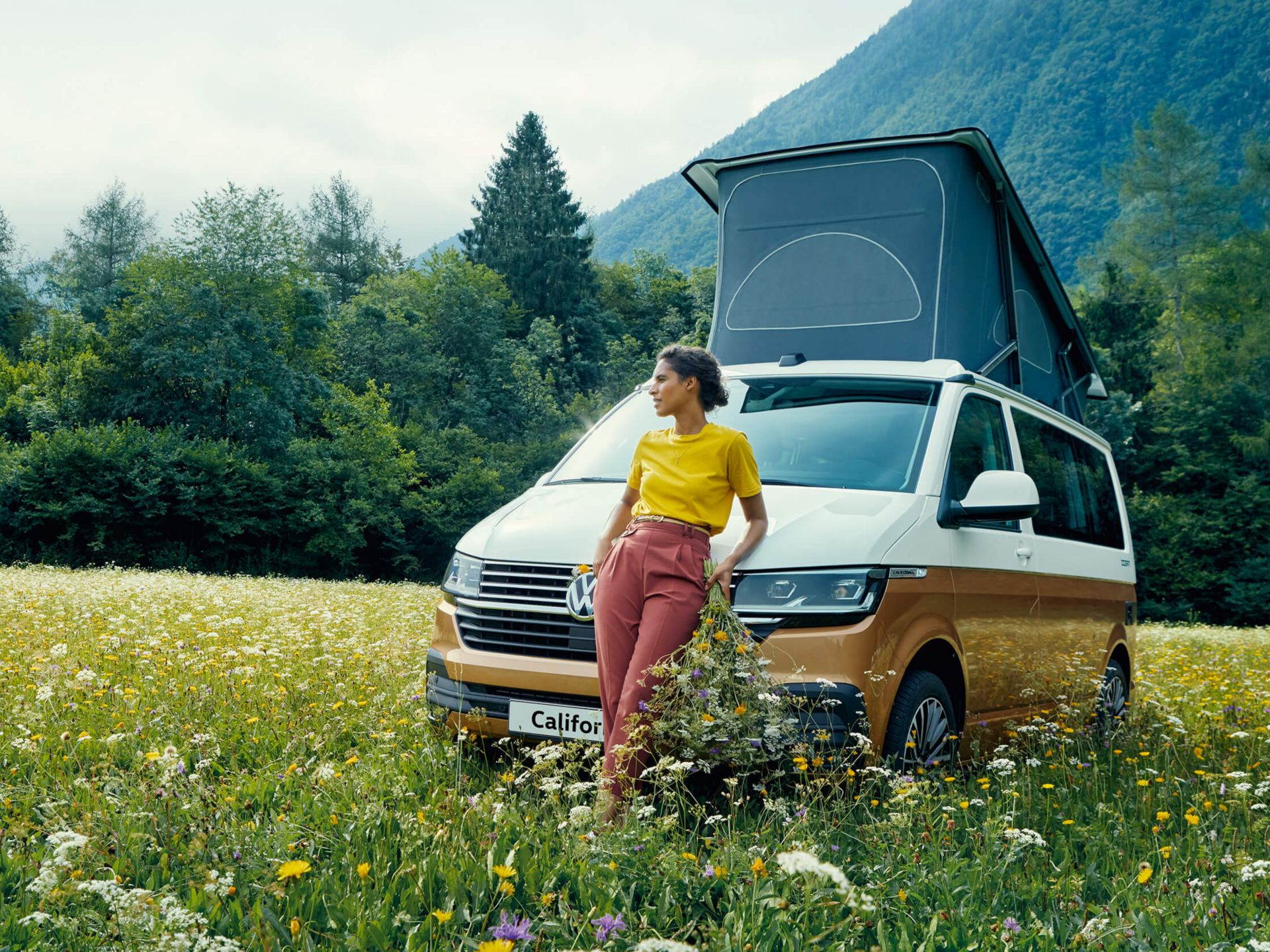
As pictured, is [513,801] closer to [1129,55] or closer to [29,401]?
[29,401]

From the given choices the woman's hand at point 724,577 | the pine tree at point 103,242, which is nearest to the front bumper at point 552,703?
the woman's hand at point 724,577

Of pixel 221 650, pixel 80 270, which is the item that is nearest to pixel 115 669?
pixel 221 650

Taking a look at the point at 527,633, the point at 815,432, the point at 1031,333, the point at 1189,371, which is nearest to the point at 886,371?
the point at 815,432

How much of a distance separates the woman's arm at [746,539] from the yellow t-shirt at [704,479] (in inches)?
2.0

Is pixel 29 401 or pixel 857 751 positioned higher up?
pixel 29 401

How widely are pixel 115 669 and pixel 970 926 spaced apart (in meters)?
5.19

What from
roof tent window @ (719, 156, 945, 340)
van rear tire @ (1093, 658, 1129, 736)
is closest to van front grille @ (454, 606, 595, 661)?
roof tent window @ (719, 156, 945, 340)

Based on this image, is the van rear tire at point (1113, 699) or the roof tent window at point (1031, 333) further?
the roof tent window at point (1031, 333)

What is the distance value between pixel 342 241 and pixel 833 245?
2503 inches

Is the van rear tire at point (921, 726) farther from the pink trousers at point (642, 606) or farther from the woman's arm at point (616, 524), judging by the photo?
the woman's arm at point (616, 524)

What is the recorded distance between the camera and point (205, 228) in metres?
41.8

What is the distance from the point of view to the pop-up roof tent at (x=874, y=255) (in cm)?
634

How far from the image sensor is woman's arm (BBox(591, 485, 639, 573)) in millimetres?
4328

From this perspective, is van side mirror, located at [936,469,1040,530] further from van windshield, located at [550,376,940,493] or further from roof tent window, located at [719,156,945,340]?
roof tent window, located at [719,156,945,340]
